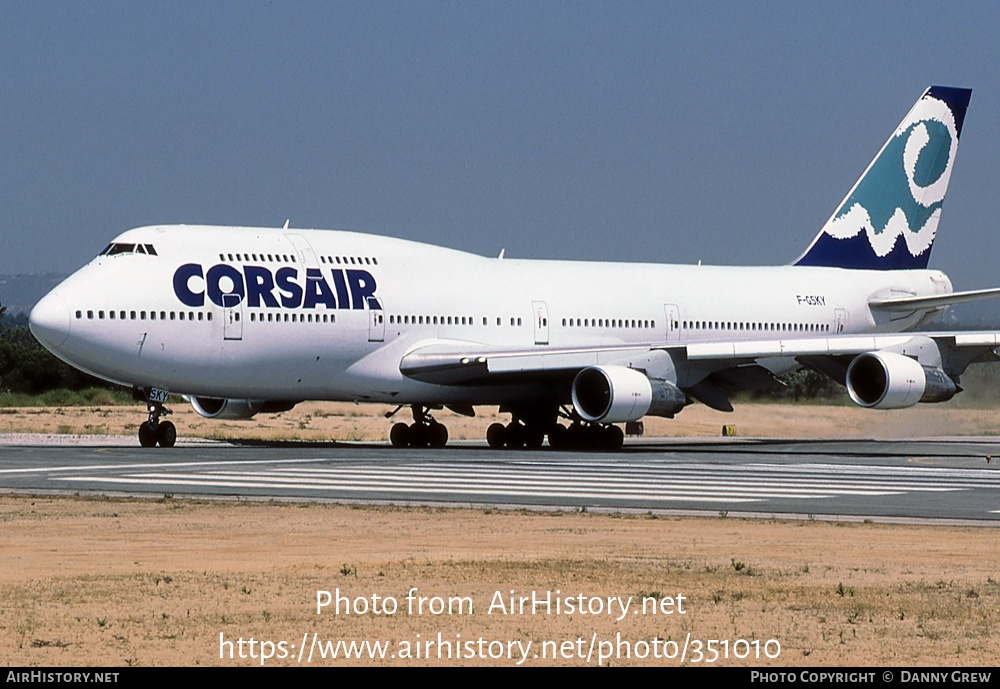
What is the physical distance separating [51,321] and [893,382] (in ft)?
53.5

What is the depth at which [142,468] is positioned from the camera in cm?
2438

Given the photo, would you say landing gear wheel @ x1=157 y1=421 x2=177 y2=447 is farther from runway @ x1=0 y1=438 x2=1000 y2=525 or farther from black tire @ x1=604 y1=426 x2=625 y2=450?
black tire @ x1=604 y1=426 x2=625 y2=450

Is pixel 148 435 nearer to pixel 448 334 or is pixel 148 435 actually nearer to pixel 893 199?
pixel 448 334

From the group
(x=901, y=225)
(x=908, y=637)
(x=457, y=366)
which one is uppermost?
(x=901, y=225)

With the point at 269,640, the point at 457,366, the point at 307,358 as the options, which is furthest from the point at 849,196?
the point at 269,640

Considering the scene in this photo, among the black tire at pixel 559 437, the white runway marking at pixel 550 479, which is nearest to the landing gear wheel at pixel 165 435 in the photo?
the white runway marking at pixel 550 479

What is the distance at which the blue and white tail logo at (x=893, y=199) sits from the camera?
142ft

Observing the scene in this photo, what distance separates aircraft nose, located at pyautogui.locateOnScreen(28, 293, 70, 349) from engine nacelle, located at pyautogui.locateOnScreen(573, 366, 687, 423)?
9.98 metres

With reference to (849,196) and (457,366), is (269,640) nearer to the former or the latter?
(457,366)

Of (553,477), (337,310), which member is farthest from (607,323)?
(553,477)

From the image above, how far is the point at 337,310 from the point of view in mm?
32469

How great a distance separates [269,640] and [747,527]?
26.1ft
